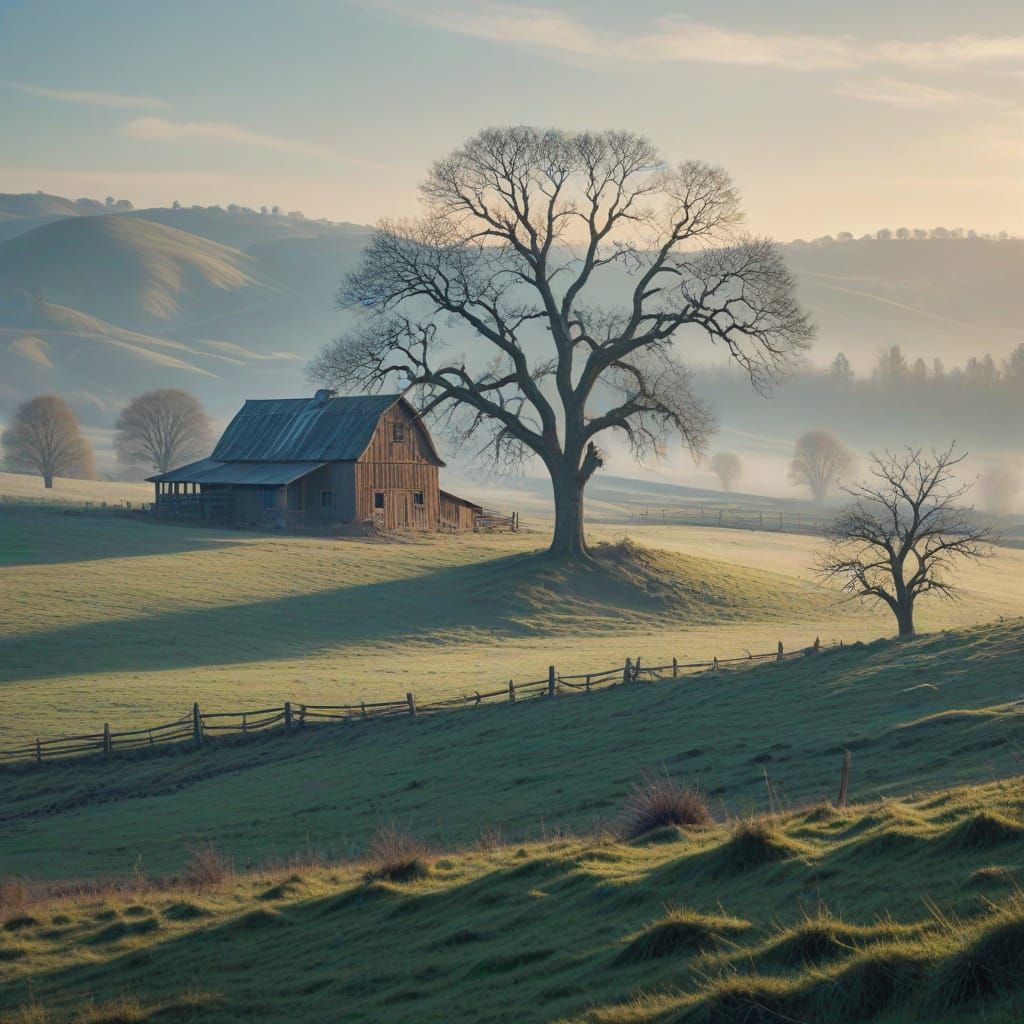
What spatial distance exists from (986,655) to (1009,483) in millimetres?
148111

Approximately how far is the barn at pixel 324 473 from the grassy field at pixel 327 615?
3452mm

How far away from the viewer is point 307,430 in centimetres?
7612

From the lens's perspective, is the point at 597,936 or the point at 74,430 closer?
the point at 597,936

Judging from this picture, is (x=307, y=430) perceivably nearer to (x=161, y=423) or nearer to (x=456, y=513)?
(x=456, y=513)

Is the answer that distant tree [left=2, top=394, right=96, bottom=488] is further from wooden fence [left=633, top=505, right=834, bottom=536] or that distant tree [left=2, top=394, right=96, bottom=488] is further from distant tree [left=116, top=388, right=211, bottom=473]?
wooden fence [left=633, top=505, right=834, bottom=536]

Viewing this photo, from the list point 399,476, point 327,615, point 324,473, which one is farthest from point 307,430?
point 327,615

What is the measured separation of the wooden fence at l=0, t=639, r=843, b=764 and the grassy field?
139cm

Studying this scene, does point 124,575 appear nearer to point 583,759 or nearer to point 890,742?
point 583,759

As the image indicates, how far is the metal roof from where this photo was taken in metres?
71.9

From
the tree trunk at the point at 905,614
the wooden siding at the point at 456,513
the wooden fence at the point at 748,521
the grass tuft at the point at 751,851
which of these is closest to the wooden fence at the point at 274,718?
the tree trunk at the point at 905,614

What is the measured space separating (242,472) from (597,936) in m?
66.0

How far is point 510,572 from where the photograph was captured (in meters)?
60.9

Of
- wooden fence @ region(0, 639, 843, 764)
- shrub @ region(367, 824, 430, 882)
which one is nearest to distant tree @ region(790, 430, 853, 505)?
wooden fence @ region(0, 639, 843, 764)

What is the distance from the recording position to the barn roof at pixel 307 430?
72812 millimetres
